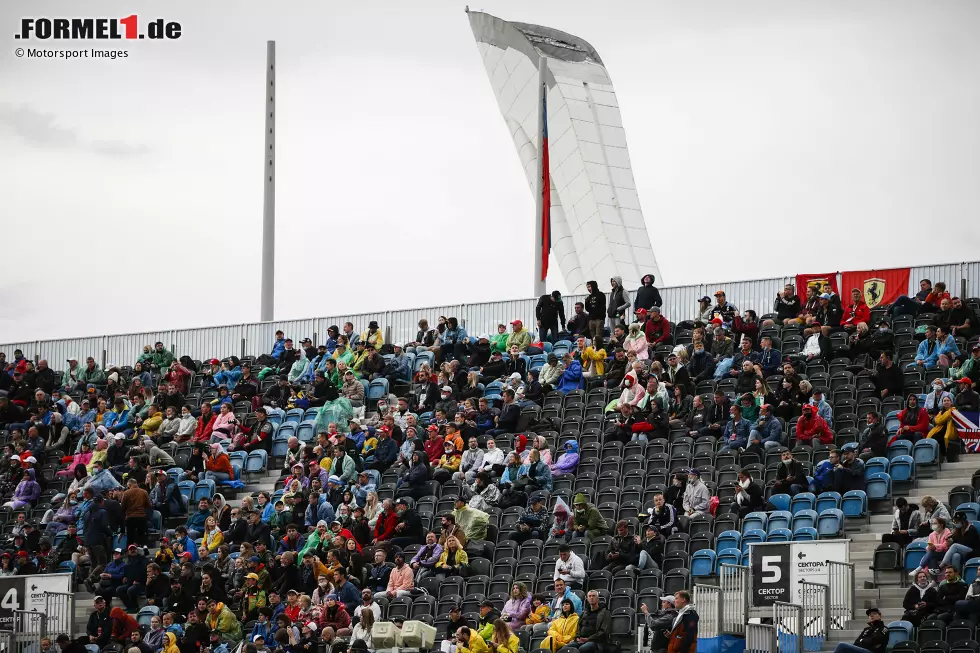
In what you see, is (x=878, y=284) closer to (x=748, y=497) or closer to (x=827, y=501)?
(x=827, y=501)

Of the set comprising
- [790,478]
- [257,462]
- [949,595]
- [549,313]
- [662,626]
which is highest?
[549,313]

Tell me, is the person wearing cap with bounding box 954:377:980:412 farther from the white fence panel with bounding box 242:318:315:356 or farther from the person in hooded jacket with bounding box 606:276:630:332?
the white fence panel with bounding box 242:318:315:356

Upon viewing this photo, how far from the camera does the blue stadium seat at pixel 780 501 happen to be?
20.5m

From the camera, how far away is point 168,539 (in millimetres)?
24312

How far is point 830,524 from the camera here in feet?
65.7

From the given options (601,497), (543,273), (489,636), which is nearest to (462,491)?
(601,497)

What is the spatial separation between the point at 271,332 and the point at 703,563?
1426 cm

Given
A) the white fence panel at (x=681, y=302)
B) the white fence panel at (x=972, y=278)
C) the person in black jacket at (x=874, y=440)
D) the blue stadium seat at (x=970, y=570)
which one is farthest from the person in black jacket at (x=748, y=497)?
the white fence panel at (x=681, y=302)

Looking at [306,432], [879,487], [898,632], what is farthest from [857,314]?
[306,432]

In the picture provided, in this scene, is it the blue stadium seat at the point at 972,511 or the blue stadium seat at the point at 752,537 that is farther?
the blue stadium seat at the point at 752,537

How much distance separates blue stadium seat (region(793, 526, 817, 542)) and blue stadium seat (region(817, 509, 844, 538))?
45 cm

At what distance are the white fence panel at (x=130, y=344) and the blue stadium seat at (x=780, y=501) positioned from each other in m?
16.5

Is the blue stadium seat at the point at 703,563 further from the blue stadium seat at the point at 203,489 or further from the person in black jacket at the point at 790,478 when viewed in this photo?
the blue stadium seat at the point at 203,489

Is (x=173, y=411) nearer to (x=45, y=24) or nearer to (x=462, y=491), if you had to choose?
(x=462, y=491)
